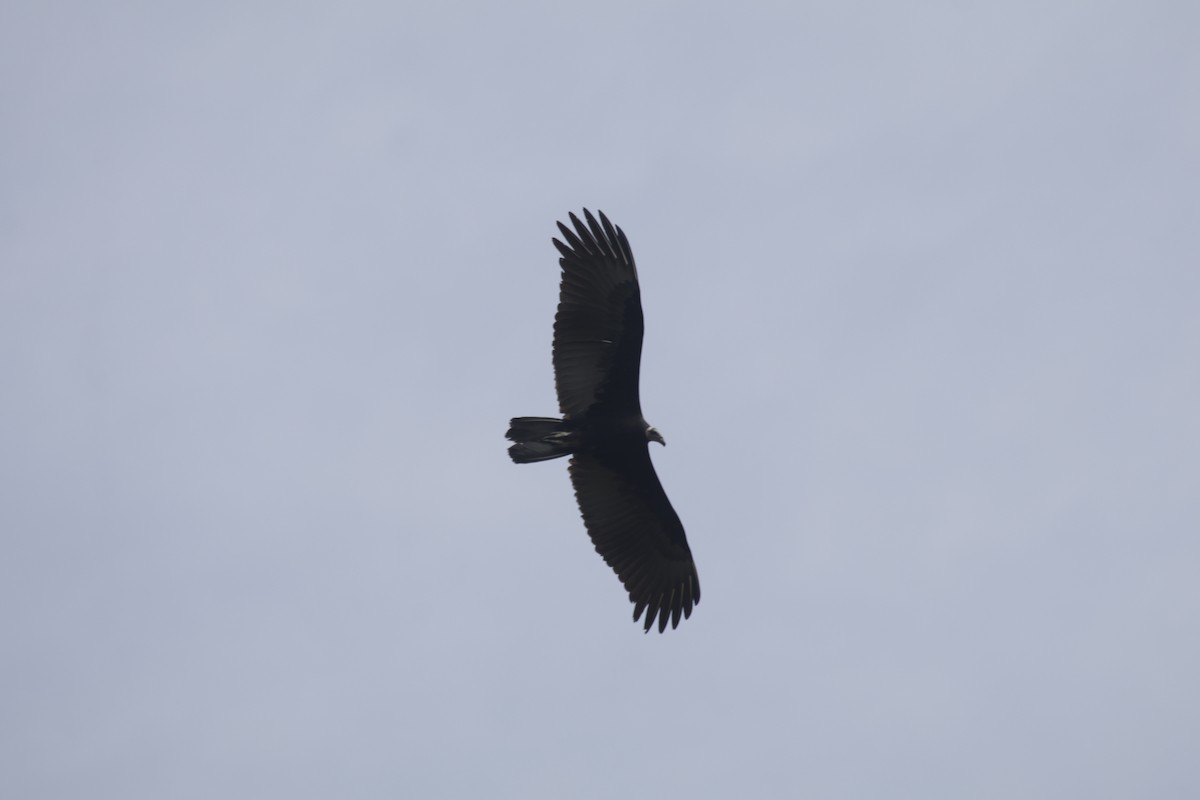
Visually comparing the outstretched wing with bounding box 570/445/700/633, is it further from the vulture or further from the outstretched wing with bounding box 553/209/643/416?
the outstretched wing with bounding box 553/209/643/416

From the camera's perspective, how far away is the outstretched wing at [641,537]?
57.4ft

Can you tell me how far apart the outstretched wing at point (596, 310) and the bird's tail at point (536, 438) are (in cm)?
60

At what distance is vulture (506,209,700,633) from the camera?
53.9ft

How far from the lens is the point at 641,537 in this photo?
58.4 ft

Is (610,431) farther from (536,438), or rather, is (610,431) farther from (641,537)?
(641,537)

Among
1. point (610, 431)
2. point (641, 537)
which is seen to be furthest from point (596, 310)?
point (641, 537)

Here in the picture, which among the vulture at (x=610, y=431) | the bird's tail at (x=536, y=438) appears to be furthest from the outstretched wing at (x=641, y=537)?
the bird's tail at (x=536, y=438)

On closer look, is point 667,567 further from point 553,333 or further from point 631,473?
point 553,333

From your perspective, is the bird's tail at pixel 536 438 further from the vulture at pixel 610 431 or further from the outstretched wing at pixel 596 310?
the outstretched wing at pixel 596 310

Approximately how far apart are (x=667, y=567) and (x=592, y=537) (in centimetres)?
112

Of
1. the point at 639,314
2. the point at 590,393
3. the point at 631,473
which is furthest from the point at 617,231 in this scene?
the point at 631,473

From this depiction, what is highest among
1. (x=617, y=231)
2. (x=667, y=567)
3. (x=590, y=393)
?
(x=617, y=231)

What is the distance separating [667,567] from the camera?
17.8 metres

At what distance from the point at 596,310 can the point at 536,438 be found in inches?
70.6
